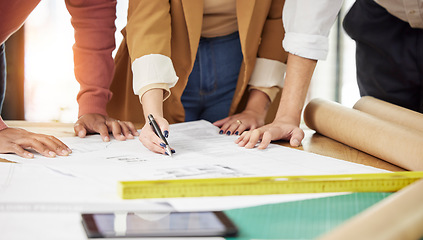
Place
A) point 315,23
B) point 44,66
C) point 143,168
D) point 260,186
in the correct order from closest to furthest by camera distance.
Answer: point 260,186 < point 143,168 < point 315,23 < point 44,66

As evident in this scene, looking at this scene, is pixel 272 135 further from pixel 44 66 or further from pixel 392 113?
pixel 44 66

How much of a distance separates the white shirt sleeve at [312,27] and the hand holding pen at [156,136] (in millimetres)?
433

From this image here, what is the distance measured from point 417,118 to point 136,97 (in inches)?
33.7

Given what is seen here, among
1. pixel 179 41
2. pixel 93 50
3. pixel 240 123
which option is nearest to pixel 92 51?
pixel 93 50

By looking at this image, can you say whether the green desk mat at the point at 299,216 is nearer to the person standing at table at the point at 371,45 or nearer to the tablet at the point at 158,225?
the tablet at the point at 158,225

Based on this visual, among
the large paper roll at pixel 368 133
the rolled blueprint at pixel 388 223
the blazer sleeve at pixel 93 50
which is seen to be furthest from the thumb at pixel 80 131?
the rolled blueprint at pixel 388 223

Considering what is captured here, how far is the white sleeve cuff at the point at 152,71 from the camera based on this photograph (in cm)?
112

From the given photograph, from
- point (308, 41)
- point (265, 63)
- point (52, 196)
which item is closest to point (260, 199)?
point (52, 196)

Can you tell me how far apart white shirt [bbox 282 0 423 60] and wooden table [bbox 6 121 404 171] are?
0.75 feet

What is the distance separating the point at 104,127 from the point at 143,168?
423 millimetres

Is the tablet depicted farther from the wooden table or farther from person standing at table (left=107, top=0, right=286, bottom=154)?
person standing at table (left=107, top=0, right=286, bottom=154)

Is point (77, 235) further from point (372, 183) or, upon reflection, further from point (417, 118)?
point (417, 118)

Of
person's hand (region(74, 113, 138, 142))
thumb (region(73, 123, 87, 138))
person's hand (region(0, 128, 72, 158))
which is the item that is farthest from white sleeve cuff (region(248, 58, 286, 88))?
person's hand (region(0, 128, 72, 158))

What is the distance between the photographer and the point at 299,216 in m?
0.53
